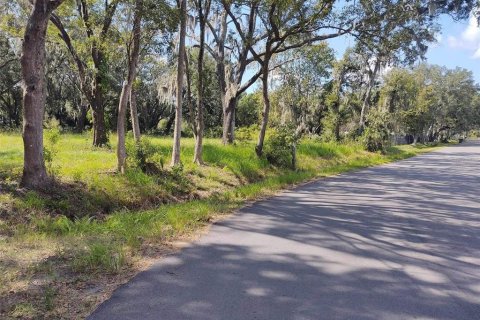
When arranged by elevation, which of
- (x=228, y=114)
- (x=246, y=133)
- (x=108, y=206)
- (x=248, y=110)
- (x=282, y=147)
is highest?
(x=248, y=110)

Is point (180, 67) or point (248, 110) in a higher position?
point (248, 110)

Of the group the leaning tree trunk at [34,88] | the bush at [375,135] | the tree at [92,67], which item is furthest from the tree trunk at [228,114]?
the bush at [375,135]

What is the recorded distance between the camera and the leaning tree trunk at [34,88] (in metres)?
8.55

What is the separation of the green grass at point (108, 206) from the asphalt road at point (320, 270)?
69 centimetres

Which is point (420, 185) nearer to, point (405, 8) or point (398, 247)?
point (405, 8)

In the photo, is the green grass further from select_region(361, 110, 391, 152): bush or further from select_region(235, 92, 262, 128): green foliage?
select_region(235, 92, 262, 128): green foliage

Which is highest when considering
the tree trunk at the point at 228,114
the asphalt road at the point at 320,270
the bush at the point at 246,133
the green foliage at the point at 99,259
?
the tree trunk at the point at 228,114

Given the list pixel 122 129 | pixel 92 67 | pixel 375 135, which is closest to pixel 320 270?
pixel 122 129

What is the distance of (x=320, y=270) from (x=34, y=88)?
Result: 22.9ft

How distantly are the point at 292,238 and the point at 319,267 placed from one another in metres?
1.48

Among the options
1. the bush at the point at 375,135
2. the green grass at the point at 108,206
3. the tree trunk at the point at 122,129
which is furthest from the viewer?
the bush at the point at 375,135

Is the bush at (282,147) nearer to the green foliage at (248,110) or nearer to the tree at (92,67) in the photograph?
the tree at (92,67)

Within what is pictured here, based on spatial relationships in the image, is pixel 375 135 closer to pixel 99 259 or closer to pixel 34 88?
pixel 34 88

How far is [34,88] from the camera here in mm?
8812
